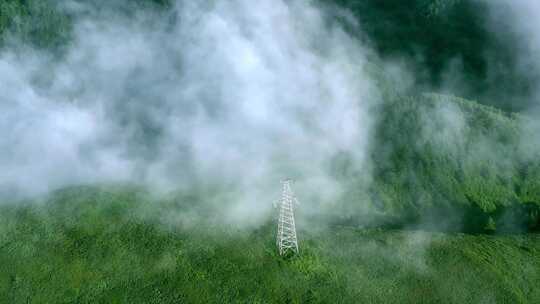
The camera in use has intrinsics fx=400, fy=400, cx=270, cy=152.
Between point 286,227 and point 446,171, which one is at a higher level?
point 446,171

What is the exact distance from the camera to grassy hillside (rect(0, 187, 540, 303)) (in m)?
51.8

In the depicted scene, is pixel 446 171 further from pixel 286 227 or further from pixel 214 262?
pixel 214 262

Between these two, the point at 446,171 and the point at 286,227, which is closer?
the point at 286,227

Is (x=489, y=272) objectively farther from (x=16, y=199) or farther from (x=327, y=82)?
(x=16, y=199)

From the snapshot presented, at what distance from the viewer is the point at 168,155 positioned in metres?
71.4

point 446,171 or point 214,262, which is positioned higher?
point 446,171

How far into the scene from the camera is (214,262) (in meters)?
55.9

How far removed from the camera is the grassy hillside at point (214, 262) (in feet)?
170

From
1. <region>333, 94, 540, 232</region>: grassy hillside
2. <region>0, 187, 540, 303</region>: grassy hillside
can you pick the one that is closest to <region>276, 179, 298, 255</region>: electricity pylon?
<region>0, 187, 540, 303</region>: grassy hillside

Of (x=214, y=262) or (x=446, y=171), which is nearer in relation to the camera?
(x=214, y=262)

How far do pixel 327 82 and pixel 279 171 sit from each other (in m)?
26.8

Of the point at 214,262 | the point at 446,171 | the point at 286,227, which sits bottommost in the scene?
the point at 214,262

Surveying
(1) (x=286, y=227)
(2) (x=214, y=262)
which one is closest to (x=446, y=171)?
(1) (x=286, y=227)

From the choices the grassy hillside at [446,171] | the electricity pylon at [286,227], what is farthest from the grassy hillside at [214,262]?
the grassy hillside at [446,171]
